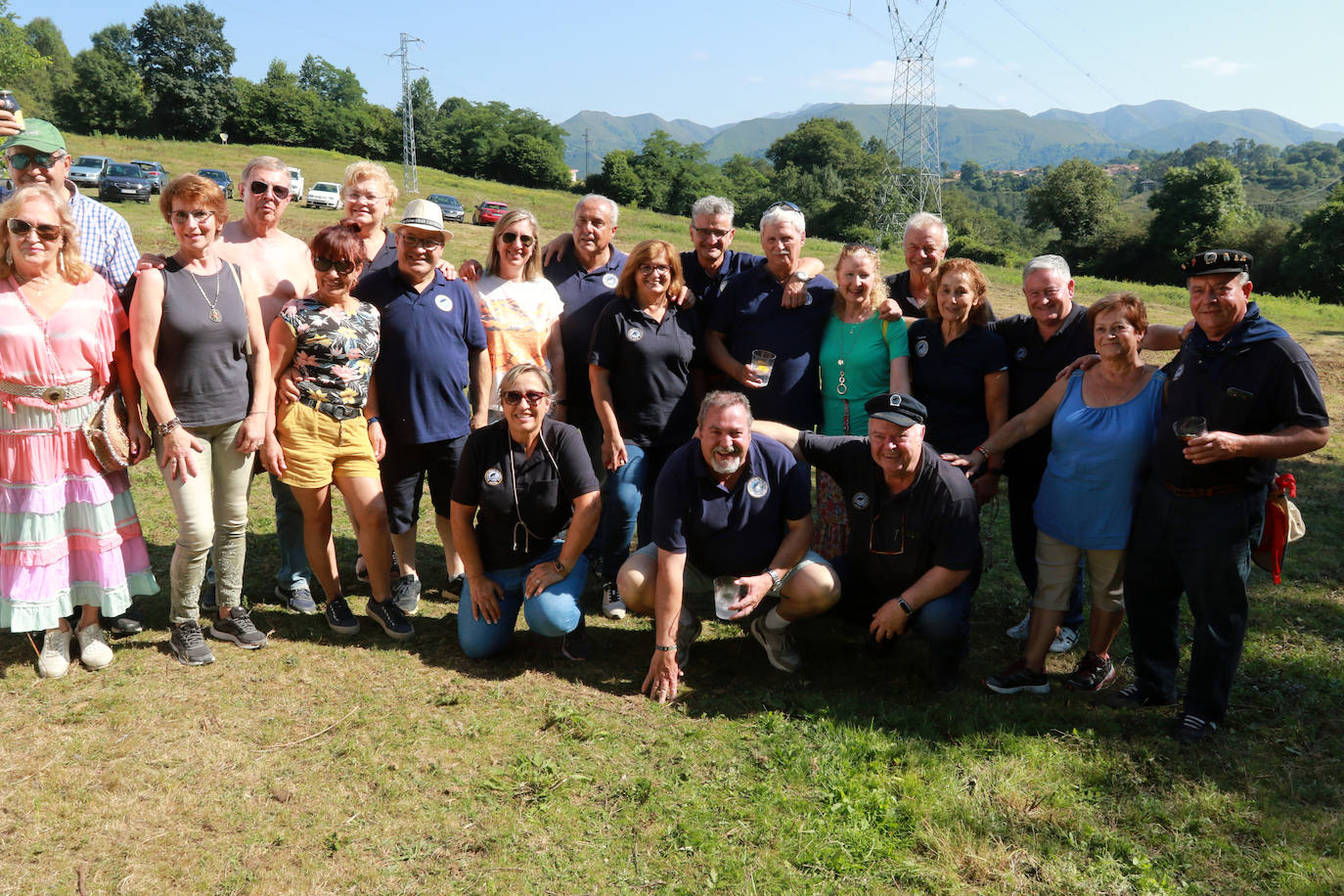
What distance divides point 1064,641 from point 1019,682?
2.48ft

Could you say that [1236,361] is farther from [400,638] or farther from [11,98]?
[11,98]

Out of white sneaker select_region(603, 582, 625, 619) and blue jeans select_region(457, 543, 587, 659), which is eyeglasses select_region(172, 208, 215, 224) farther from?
white sneaker select_region(603, 582, 625, 619)

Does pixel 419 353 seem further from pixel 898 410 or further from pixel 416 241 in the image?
pixel 898 410

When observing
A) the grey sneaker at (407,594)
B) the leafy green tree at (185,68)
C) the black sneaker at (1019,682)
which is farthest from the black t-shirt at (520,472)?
the leafy green tree at (185,68)

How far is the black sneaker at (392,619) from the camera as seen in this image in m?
4.77

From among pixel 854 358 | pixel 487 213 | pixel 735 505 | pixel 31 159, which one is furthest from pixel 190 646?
pixel 487 213

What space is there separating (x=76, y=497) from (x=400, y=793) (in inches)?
88.2

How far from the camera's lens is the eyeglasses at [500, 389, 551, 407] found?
13.8 feet

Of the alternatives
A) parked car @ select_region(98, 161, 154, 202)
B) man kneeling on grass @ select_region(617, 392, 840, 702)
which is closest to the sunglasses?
man kneeling on grass @ select_region(617, 392, 840, 702)

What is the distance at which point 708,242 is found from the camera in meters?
5.28

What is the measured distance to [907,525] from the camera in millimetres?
4223

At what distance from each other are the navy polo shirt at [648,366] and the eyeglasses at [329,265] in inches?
53.5

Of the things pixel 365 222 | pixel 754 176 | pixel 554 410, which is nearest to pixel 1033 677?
pixel 554 410

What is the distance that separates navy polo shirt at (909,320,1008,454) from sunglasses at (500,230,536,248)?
7.38ft
